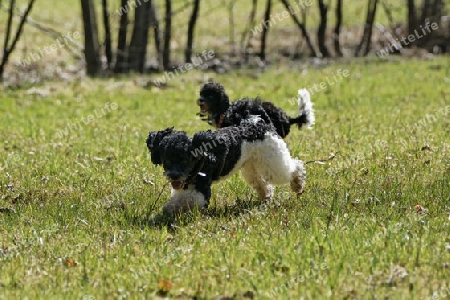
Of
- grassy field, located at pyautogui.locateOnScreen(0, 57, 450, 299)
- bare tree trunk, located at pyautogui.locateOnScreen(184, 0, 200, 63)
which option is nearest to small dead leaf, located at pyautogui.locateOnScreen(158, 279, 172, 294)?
grassy field, located at pyautogui.locateOnScreen(0, 57, 450, 299)

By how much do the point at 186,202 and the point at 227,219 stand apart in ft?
1.22

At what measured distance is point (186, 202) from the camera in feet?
19.9

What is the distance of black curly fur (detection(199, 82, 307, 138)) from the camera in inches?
262

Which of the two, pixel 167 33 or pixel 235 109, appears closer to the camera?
pixel 235 109

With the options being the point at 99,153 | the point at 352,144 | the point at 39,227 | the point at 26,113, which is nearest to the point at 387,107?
the point at 352,144

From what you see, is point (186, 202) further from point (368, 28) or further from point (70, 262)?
point (368, 28)

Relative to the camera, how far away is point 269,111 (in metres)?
7.07

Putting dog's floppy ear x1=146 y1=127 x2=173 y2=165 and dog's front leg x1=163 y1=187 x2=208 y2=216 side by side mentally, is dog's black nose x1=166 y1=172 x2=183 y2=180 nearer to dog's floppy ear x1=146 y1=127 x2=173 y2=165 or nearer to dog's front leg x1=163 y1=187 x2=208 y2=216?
dog's floppy ear x1=146 y1=127 x2=173 y2=165

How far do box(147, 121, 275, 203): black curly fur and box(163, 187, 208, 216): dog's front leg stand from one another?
0.04m

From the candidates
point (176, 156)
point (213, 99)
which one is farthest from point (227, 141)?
point (213, 99)

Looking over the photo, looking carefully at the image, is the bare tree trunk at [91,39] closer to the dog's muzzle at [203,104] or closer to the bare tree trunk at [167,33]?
the bare tree trunk at [167,33]

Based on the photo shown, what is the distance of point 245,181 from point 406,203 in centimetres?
161

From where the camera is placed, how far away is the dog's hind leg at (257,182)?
6793mm

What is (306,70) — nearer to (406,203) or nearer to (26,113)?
(26,113)
